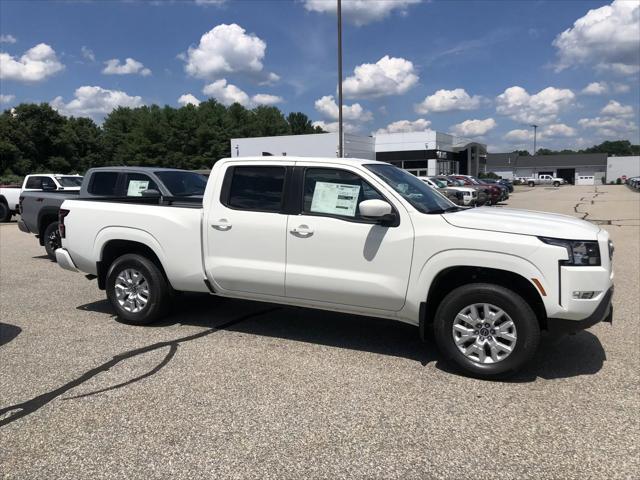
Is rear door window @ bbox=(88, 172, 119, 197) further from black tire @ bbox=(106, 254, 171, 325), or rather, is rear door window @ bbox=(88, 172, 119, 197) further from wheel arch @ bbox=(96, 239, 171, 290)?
black tire @ bbox=(106, 254, 171, 325)

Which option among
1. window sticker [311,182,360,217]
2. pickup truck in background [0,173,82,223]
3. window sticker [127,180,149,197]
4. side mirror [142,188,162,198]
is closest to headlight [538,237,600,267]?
window sticker [311,182,360,217]

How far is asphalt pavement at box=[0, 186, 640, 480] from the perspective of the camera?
3.16 m

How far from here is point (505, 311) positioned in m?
4.24

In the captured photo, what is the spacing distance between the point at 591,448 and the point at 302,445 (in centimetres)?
183

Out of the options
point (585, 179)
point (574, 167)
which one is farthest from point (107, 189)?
point (574, 167)

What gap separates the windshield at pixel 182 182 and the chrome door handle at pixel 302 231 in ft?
17.6

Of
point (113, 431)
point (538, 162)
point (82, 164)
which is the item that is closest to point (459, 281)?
point (113, 431)

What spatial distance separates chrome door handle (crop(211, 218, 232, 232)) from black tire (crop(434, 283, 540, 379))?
2227 millimetres

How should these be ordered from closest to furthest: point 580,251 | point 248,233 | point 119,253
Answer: point 580,251 → point 248,233 → point 119,253

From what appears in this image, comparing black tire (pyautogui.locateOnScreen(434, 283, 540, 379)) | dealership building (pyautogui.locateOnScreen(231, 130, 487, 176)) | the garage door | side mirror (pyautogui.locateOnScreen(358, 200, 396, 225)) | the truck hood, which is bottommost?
black tire (pyautogui.locateOnScreen(434, 283, 540, 379))

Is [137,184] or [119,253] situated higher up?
[137,184]

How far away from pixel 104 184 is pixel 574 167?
105 meters

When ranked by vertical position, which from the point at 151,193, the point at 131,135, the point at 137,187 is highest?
the point at 131,135

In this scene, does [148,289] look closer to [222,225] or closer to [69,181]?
[222,225]
